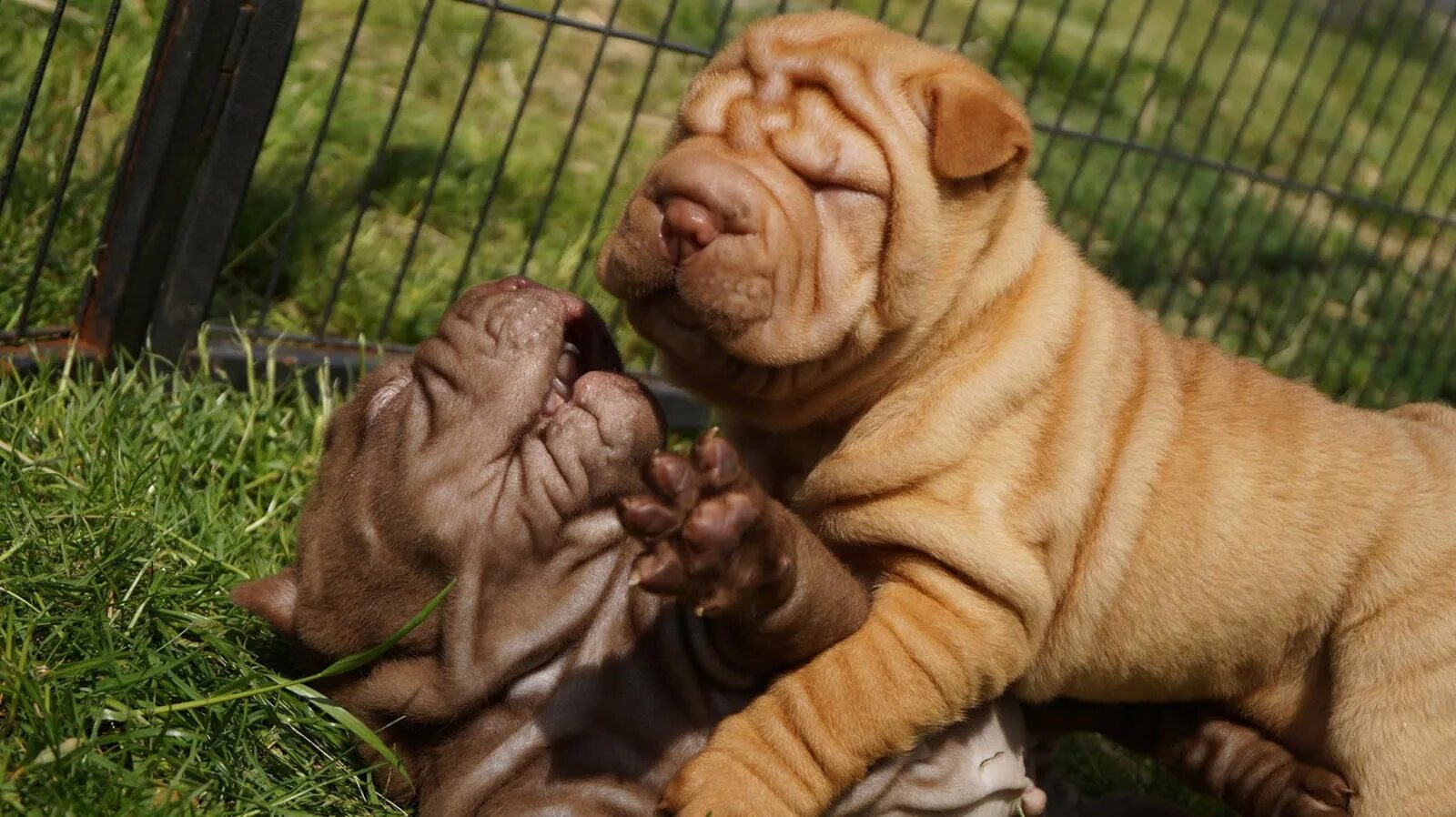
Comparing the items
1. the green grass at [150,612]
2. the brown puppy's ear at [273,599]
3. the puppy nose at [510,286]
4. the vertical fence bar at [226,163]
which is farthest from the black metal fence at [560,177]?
the brown puppy's ear at [273,599]

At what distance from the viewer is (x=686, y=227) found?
3.62 m

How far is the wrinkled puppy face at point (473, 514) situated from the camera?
364cm

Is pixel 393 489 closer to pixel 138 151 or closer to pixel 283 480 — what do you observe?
pixel 283 480

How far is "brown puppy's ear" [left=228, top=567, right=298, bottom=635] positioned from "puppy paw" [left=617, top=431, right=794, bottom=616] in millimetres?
1058

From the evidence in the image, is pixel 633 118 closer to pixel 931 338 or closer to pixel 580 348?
pixel 580 348

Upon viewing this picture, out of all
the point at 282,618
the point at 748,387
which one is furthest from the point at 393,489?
the point at 748,387

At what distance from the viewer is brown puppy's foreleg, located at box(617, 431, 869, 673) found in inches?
126

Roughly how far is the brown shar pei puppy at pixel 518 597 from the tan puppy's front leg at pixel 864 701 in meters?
0.11

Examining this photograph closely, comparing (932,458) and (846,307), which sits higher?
(846,307)

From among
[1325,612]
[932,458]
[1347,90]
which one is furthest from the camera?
[1347,90]

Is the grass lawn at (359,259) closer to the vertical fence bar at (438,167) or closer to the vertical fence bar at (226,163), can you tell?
the vertical fence bar at (438,167)

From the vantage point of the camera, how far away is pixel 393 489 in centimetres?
366

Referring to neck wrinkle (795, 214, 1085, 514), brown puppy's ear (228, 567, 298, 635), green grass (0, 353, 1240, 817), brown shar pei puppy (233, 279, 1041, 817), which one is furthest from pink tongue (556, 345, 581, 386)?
green grass (0, 353, 1240, 817)

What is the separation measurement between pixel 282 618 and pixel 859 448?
58.7 inches
